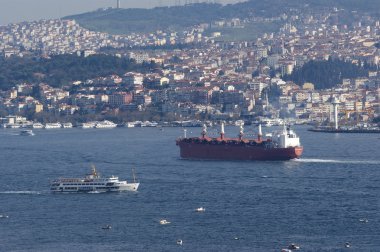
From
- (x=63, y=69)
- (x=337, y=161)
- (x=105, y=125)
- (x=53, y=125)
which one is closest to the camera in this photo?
(x=337, y=161)

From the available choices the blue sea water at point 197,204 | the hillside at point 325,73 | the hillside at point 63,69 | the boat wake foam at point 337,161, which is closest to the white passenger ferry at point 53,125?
the hillside at point 63,69

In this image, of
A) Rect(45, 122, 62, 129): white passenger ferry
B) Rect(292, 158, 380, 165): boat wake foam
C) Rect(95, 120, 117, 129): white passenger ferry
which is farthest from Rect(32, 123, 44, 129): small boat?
Rect(292, 158, 380, 165): boat wake foam

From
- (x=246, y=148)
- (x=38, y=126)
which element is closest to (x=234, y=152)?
(x=246, y=148)

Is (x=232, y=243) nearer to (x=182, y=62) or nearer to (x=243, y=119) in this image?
(x=243, y=119)

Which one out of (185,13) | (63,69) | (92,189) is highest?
(185,13)

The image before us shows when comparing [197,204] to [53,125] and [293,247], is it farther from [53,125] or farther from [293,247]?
[53,125]

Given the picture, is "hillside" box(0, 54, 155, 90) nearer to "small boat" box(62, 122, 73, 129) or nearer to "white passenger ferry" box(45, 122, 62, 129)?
"small boat" box(62, 122, 73, 129)

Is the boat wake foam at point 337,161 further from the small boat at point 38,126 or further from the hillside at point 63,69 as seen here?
the hillside at point 63,69
